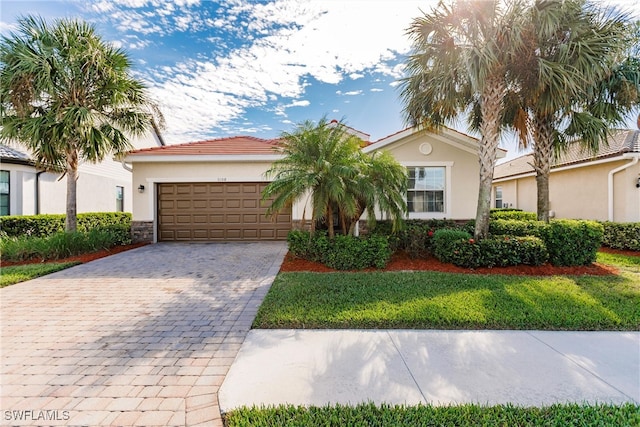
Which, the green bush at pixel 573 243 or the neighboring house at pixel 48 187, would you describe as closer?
the green bush at pixel 573 243

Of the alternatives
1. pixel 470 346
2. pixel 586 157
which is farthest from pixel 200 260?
pixel 586 157

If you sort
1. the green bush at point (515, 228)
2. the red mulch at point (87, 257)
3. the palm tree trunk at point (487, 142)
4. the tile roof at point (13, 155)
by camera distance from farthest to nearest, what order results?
the tile roof at point (13, 155) < the red mulch at point (87, 257) < the green bush at point (515, 228) < the palm tree trunk at point (487, 142)

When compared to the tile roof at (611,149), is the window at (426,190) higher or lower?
lower

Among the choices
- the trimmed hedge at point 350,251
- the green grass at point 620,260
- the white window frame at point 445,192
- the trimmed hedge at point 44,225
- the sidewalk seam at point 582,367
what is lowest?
the sidewalk seam at point 582,367

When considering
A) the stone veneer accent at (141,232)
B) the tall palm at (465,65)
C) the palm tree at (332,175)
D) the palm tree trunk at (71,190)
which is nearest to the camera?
the tall palm at (465,65)

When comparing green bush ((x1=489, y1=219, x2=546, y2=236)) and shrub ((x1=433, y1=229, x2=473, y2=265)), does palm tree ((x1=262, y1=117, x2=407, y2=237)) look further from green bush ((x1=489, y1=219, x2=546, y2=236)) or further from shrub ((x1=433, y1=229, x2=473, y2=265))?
green bush ((x1=489, y1=219, x2=546, y2=236))

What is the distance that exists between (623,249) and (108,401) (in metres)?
15.0

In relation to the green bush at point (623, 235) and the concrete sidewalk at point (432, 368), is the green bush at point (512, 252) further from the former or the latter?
the green bush at point (623, 235)

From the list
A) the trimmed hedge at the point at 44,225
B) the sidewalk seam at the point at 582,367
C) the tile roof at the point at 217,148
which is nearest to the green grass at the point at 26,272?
the trimmed hedge at the point at 44,225

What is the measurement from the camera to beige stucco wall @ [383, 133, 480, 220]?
10094 millimetres

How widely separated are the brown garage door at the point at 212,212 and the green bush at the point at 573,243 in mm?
9582

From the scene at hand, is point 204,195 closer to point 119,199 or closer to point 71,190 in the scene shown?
point 71,190

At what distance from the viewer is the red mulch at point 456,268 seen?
22.3ft

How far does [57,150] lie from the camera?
8945mm
